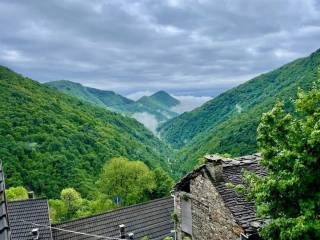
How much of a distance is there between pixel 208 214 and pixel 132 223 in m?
13.7

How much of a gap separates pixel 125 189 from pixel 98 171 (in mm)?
27469

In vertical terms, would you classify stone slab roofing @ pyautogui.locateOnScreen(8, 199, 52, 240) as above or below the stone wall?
below

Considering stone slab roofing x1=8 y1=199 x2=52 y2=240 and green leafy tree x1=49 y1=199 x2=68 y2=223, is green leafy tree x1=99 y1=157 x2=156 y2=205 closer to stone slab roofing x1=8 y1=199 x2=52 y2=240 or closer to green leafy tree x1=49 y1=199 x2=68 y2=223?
green leafy tree x1=49 y1=199 x2=68 y2=223

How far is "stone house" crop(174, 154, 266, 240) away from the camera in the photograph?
13.9 meters

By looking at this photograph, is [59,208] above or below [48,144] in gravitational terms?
below

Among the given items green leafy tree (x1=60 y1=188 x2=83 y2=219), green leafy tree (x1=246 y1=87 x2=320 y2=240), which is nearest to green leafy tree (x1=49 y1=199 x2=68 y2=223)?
green leafy tree (x1=60 y1=188 x2=83 y2=219)

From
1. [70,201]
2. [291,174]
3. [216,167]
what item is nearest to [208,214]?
[216,167]

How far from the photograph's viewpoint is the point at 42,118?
315ft

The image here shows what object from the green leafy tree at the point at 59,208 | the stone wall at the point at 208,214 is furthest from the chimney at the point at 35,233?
the green leafy tree at the point at 59,208

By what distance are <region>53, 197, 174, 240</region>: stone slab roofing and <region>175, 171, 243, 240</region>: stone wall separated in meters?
10.9

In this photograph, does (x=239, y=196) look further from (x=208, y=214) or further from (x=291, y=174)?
(x=291, y=174)

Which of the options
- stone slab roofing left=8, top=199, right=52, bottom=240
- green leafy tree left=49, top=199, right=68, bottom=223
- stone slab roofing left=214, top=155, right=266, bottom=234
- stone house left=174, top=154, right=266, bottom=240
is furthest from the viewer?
green leafy tree left=49, top=199, right=68, bottom=223

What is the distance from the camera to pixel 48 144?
83.1 meters

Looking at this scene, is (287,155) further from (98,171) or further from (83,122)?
(83,122)
